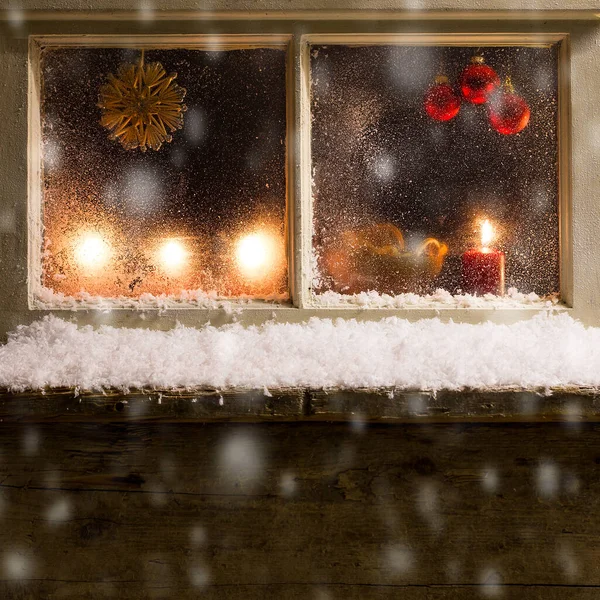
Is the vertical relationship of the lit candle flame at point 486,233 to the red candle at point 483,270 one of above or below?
above

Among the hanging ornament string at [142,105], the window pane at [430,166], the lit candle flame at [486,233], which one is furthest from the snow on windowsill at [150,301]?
the lit candle flame at [486,233]

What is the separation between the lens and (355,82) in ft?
4.42

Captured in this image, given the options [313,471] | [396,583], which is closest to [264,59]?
[313,471]

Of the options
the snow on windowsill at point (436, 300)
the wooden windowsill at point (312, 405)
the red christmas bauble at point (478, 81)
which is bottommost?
the wooden windowsill at point (312, 405)

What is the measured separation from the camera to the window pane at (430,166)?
4.41 ft

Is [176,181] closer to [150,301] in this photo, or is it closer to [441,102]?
[150,301]

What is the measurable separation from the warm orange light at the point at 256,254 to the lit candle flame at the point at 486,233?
53 cm

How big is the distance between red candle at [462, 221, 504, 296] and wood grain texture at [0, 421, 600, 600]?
1.18 ft

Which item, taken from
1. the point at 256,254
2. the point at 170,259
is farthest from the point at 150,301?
the point at 256,254

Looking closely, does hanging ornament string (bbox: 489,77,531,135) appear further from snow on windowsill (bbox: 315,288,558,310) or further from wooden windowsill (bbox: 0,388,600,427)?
wooden windowsill (bbox: 0,388,600,427)

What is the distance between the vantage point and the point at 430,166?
4.42ft

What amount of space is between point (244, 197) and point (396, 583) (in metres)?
0.96

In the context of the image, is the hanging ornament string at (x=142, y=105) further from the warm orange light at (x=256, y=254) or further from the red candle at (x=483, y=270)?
the red candle at (x=483, y=270)

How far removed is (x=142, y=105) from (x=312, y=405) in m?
0.87
